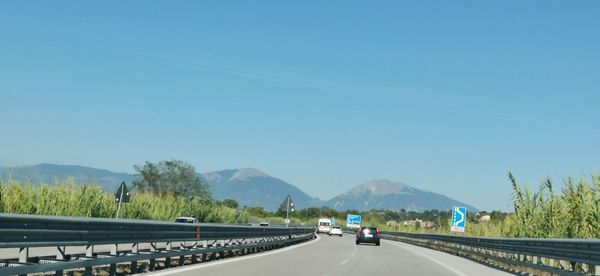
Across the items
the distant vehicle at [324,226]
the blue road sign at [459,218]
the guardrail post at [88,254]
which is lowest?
the guardrail post at [88,254]

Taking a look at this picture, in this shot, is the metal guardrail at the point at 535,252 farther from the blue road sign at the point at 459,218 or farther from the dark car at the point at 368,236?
the dark car at the point at 368,236

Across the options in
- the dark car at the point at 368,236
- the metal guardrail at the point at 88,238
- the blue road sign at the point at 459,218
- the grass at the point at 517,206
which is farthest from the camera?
the dark car at the point at 368,236

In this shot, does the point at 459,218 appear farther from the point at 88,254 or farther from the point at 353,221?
the point at 353,221

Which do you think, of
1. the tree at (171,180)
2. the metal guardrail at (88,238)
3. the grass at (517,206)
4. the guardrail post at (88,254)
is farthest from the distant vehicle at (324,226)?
the guardrail post at (88,254)

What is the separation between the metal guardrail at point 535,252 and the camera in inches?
620

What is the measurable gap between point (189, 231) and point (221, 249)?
2.75 metres

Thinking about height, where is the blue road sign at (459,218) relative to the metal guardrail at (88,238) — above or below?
above

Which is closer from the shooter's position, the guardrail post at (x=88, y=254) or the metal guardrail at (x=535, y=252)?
the guardrail post at (x=88, y=254)

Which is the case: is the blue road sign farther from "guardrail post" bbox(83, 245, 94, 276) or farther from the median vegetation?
"guardrail post" bbox(83, 245, 94, 276)

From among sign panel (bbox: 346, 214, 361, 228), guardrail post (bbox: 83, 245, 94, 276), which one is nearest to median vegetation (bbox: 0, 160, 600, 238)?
guardrail post (bbox: 83, 245, 94, 276)

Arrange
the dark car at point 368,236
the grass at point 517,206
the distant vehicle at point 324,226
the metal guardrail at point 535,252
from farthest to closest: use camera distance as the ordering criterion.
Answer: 1. the distant vehicle at point 324,226
2. the dark car at point 368,236
3. the grass at point 517,206
4. the metal guardrail at point 535,252

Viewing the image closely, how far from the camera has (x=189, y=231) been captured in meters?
20.2

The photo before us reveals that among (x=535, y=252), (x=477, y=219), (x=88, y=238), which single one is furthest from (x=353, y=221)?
(x=88, y=238)

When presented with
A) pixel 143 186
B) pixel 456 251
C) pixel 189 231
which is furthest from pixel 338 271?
pixel 143 186
